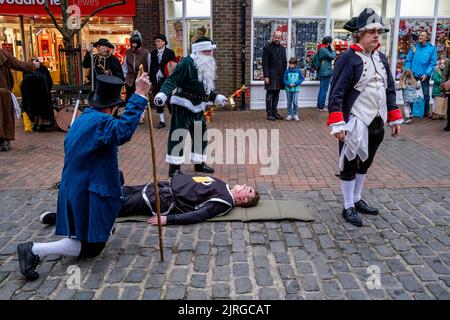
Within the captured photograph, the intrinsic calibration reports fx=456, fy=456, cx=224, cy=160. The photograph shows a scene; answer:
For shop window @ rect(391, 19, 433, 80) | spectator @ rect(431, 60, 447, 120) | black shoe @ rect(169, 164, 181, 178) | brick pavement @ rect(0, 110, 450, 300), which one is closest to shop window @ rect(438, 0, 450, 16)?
shop window @ rect(391, 19, 433, 80)

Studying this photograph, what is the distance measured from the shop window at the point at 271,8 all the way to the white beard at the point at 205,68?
6.39 meters

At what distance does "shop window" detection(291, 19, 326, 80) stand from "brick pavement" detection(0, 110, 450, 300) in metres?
6.27

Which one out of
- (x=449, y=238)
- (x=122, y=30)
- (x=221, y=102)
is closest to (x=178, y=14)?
(x=122, y=30)

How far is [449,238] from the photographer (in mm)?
4441

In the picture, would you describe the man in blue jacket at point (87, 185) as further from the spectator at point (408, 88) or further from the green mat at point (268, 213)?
the spectator at point (408, 88)

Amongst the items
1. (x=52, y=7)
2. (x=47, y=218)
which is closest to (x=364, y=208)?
(x=47, y=218)

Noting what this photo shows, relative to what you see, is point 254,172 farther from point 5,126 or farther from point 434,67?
point 434,67

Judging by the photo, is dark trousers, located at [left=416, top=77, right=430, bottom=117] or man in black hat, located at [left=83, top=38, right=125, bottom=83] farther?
dark trousers, located at [left=416, top=77, right=430, bottom=117]

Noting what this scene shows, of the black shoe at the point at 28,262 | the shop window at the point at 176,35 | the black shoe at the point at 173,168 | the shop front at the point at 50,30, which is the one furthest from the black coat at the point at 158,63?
the black shoe at the point at 28,262

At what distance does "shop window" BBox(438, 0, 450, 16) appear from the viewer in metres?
12.5

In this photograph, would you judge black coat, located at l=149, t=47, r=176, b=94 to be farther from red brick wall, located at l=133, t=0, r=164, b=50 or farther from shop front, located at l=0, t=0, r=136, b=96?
shop front, located at l=0, t=0, r=136, b=96

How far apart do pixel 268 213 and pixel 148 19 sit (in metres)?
10.4
